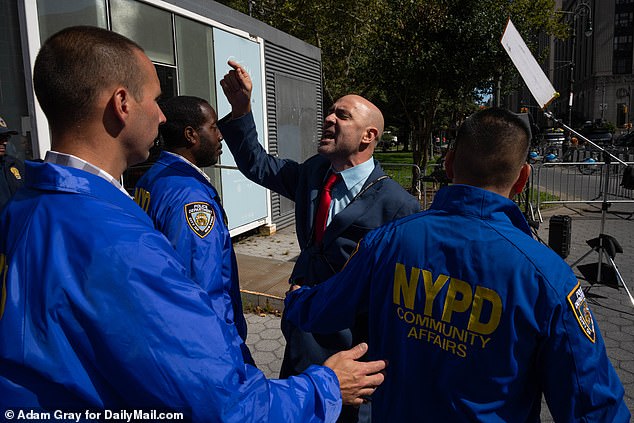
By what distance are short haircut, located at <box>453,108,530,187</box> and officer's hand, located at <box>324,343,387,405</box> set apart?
28.9 inches

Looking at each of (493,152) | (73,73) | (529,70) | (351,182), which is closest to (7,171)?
(351,182)

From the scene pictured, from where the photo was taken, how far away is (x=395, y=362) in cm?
176

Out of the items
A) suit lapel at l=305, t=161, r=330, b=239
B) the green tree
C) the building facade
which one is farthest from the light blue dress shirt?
the building facade

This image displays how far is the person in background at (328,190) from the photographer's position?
2.54m

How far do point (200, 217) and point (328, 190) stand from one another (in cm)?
82

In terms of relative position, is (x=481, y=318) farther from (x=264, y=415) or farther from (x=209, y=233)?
A: (x=209, y=233)

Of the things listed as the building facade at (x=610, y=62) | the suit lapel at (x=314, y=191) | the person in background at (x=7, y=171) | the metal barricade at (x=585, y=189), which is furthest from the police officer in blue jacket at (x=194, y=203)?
the building facade at (x=610, y=62)

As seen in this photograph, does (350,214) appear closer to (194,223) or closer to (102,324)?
(194,223)

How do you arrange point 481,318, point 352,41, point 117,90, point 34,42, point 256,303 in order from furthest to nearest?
1. point 352,41
2. point 256,303
3. point 34,42
4. point 481,318
5. point 117,90

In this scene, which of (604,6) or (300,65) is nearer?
(300,65)

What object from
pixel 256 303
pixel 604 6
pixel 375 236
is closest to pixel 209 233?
pixel 375 236

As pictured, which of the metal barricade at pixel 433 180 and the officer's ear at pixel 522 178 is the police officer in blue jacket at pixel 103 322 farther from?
the metal barricade at pixel 433 180

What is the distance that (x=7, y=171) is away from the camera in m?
4.80

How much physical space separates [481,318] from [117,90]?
130cm
